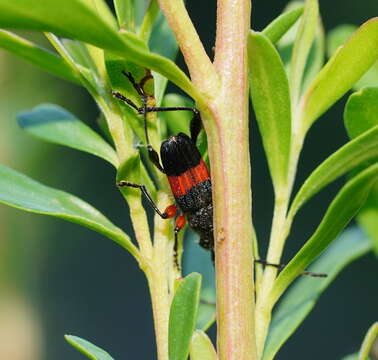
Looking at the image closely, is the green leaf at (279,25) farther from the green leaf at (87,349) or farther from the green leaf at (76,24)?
the green leaf at (87,349)

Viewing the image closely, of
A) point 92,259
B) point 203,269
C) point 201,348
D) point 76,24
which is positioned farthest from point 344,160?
Result: point 92,259

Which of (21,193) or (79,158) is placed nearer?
(21,193)

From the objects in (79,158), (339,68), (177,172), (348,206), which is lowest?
(348,206)

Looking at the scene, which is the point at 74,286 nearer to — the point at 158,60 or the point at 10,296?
the point at 10,296

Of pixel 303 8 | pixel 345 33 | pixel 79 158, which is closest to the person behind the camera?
pixel 303 8

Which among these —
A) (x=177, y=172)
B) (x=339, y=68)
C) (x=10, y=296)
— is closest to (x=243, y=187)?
(x=339, y=68)

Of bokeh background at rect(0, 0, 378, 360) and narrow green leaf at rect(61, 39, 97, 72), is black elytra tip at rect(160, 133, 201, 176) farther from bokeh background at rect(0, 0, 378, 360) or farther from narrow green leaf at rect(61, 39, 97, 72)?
bokeh background at rect(0, 0, 378, 360)
